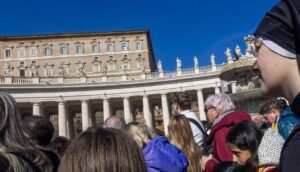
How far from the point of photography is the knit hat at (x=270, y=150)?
13.6 ft

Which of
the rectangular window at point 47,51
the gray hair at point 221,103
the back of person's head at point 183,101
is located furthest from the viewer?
the rectangular window at point 47,51

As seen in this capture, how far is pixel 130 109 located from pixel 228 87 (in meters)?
34.8

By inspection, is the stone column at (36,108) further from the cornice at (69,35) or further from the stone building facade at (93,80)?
the cornice at (69,35)

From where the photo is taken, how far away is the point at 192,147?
21.2 feet

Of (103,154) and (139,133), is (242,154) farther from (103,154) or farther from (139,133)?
(103,154)

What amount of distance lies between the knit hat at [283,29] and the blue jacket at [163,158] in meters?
3.53

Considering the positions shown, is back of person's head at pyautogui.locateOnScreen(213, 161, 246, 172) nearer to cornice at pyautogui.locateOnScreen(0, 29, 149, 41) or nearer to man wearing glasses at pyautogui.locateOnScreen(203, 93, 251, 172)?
man wearing glasses at pyautogui.locateOnScreen(203, 93, 251, 172)

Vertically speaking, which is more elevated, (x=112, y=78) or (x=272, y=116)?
(x=112, y=78)

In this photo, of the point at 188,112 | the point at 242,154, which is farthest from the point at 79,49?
the point at 242,154

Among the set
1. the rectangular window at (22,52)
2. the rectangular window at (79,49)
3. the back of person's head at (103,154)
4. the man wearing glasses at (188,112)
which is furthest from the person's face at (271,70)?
the rectangular window at (22,52)

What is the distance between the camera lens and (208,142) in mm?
6941

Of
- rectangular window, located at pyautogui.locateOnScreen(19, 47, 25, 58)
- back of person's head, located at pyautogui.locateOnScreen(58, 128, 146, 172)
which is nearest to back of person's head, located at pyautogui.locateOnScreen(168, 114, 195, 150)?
back of person's head, located at pyautogui.locateOnScreen(58, 128, 146, 172)

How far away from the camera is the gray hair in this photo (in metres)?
7.18

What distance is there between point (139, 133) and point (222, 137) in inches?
52.5
